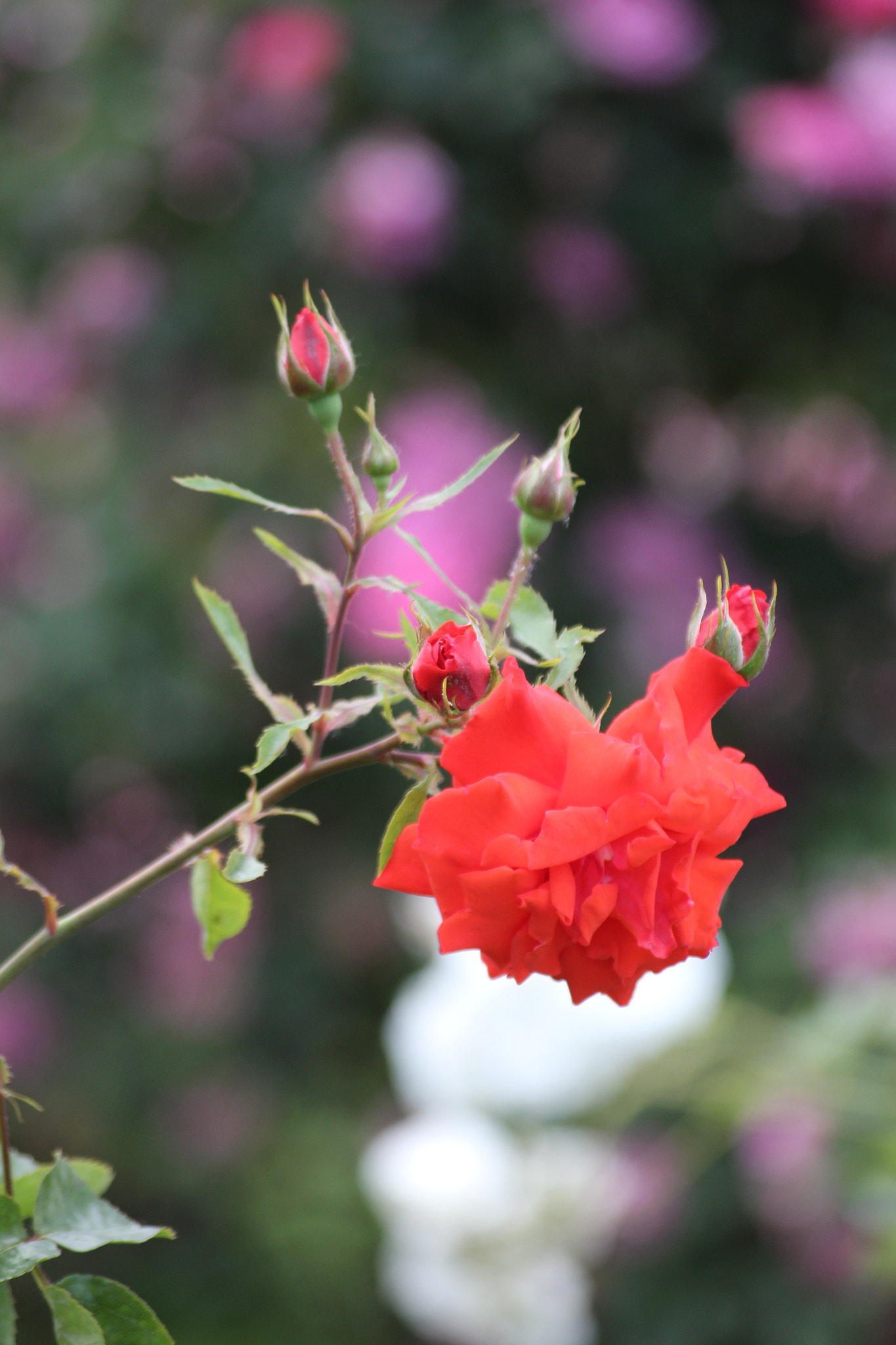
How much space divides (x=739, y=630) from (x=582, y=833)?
57 millimetres

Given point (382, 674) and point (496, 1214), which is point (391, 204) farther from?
point (382, 674)

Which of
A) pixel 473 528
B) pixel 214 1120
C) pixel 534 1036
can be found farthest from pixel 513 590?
pixel 214 1120

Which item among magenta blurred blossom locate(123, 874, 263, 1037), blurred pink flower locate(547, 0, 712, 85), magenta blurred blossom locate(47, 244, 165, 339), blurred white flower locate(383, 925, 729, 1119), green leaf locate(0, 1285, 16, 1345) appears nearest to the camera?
green leaf locate(0, 1285, 16, 1345)

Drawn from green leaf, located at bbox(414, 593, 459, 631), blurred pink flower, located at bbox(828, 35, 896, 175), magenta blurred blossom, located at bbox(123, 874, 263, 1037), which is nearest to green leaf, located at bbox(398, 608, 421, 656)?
green leaf, located at bbox(414, 593, 459, 631)

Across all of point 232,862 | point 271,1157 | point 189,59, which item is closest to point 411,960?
point 271,1157

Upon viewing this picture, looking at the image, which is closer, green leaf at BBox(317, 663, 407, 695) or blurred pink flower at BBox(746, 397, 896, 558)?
green leaf at BBox(317, 663, 407, 695)

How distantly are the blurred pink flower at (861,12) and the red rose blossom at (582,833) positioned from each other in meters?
1.08

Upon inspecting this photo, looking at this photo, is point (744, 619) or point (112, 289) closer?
point (744, 619)

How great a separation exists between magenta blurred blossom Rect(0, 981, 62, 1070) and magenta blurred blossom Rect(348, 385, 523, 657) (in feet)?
1.71

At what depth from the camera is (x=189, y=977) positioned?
54.6 inches

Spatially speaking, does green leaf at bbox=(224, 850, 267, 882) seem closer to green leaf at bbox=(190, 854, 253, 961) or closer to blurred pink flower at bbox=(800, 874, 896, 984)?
green leaf at bbox=(190, 854, 253, 961)

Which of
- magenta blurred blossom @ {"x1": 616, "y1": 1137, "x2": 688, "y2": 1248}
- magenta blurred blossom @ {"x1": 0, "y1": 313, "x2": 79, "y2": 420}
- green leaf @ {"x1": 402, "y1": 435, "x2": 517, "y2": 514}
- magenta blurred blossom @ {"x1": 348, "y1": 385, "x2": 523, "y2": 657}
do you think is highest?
green leaf @ {"x1": 402, "y1": 435, "x2": 517, "y2": 514}

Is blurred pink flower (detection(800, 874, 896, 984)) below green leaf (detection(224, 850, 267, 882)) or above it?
below

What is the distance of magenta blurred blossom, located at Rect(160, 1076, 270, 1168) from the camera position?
1.44 meters
